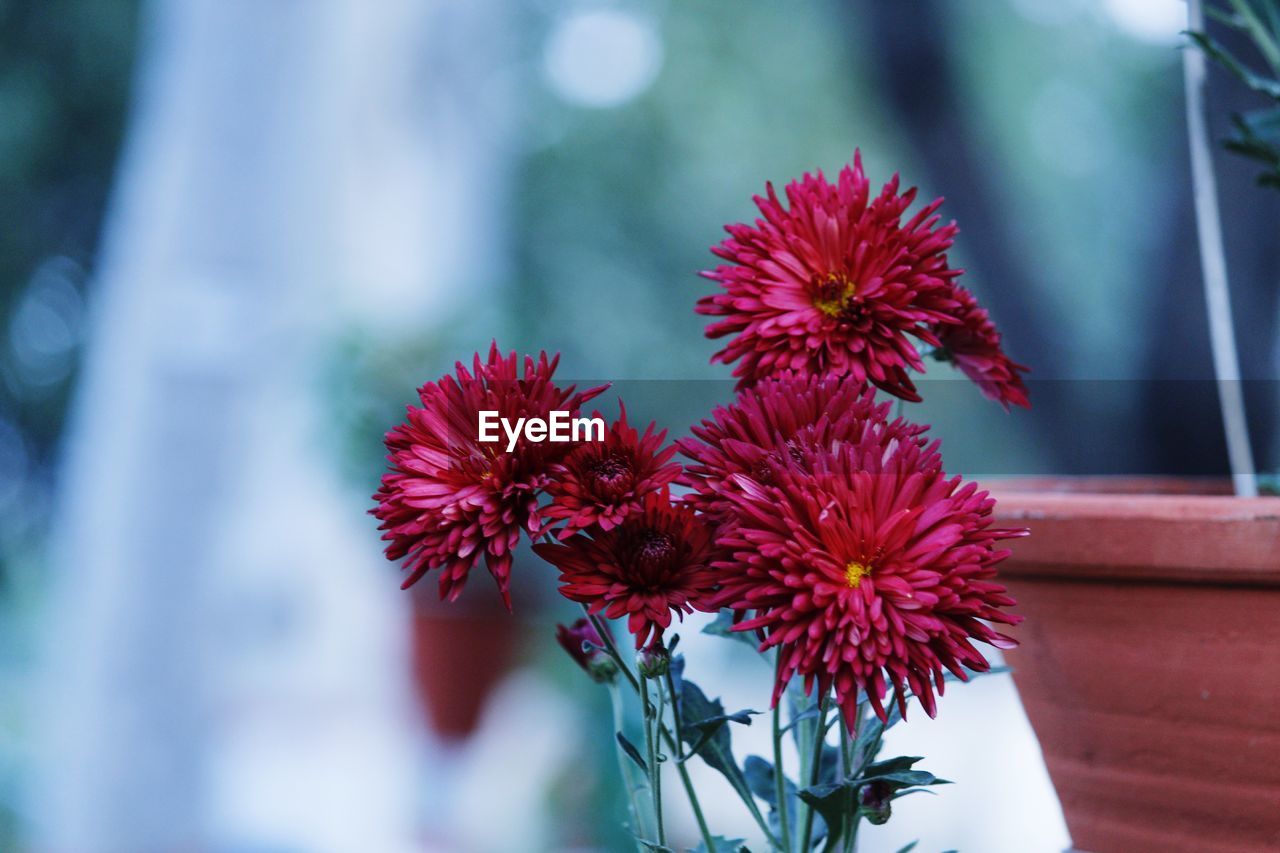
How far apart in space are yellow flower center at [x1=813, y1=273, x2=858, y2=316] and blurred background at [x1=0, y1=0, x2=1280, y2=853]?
0.42 feet

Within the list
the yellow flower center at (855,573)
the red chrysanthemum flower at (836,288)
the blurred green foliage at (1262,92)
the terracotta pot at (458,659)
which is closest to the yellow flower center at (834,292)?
the red chrysanthemum flower at (836,288)

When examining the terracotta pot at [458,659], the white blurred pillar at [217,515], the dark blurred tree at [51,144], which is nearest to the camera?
the terracotta pot at [458,659]

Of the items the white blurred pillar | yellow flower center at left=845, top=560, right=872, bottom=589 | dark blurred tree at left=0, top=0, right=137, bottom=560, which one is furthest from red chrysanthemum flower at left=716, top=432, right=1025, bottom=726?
dark blurred tree at left=0, top=0, right=137, bottom=560

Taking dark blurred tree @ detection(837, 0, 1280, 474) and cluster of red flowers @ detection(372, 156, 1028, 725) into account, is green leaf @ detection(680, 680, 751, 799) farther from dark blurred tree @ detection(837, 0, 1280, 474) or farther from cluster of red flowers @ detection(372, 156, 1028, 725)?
dark blurred tree @ detection(837, 0, 1280, 474)

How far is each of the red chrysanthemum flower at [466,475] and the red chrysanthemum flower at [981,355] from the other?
0.50ft

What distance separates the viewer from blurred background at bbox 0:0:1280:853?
1.09 m

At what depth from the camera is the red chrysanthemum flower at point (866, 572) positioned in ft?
0.89

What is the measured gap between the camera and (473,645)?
1.26 m

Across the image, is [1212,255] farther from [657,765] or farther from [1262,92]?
[657,765]

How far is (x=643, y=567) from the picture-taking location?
30cm

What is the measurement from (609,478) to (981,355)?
0.17 metres

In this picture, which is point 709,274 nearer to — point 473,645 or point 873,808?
point 873,808

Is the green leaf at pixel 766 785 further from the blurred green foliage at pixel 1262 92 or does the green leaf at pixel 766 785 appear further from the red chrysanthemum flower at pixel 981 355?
the blurred green foliage at pixel 1262 92

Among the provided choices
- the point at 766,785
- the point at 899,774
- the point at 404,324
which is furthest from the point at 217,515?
the point at 899,774
